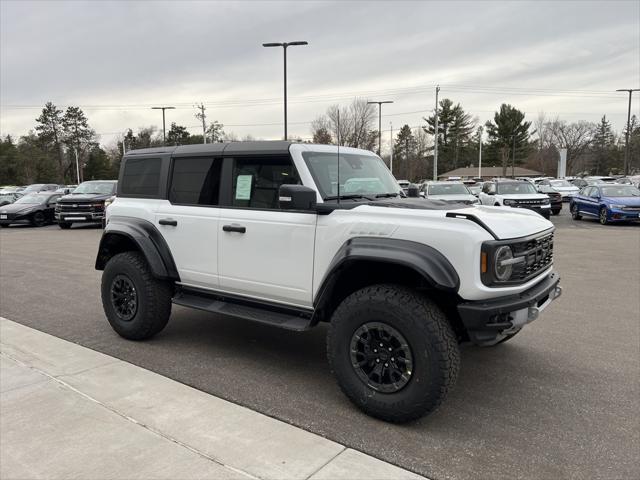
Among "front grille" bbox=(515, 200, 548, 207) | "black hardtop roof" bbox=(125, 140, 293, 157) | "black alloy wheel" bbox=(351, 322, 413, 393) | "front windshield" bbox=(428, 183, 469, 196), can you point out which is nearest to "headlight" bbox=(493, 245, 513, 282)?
"black alloy wheel" bbox=(351, 322, 413, 393)

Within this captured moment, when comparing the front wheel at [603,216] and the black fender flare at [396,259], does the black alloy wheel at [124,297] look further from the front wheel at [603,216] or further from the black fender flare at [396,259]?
the front wheel at [603,216]

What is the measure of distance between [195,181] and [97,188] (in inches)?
659

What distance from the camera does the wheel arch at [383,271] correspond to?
10.2 feet

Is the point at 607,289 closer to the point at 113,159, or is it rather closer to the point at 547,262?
the point at 547,262

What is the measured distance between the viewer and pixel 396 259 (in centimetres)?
321

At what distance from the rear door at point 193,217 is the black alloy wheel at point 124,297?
1.96 feet

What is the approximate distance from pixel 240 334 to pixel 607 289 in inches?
228

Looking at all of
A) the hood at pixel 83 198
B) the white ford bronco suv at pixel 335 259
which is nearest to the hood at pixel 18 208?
the hood at pixel 83 198

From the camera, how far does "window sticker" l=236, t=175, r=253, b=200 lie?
4297mm

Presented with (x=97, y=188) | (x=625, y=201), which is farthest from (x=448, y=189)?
(x=97, y=188)

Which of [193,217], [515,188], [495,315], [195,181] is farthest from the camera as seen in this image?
[515,188]

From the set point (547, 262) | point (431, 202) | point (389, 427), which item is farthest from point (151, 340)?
point (547, 262)

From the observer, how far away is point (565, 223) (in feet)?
64.4

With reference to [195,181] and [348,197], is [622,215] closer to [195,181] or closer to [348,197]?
[348,197]
